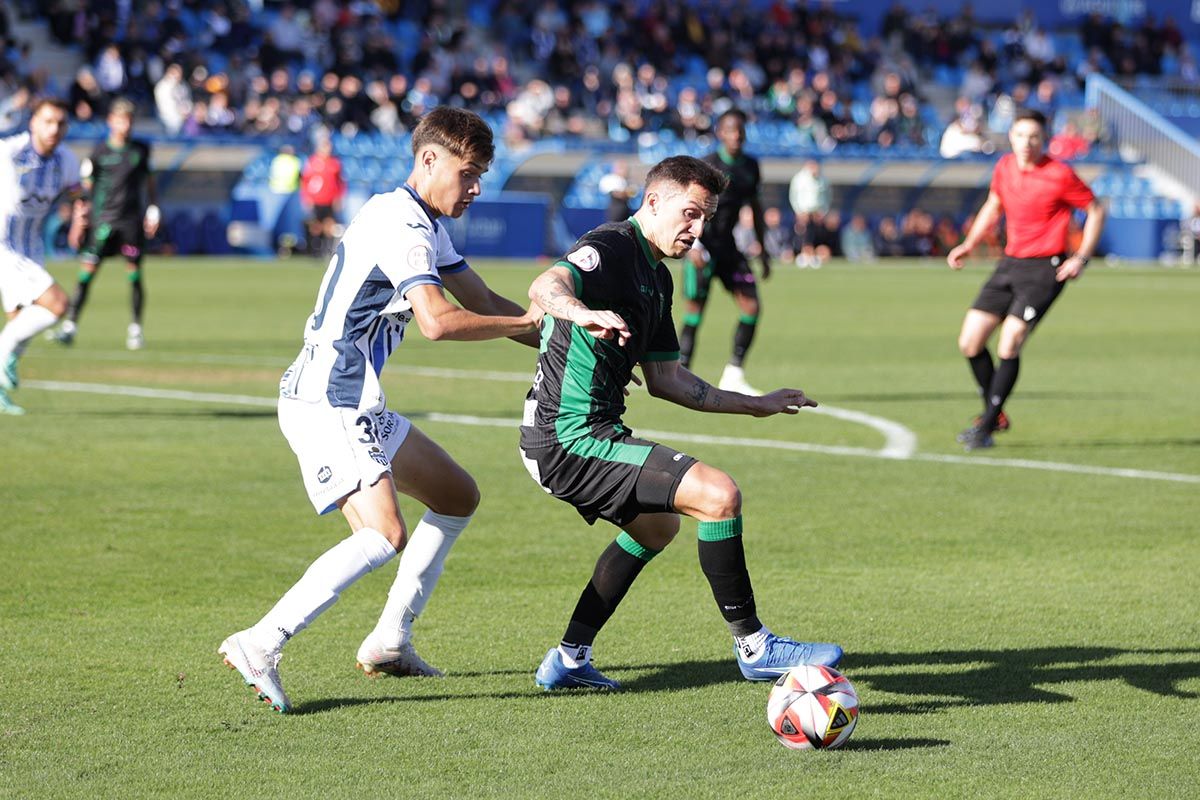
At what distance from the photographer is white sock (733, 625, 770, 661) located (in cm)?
555

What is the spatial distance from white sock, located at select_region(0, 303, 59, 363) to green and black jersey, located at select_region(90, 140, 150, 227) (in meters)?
5.81

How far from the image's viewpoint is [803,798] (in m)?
4.54

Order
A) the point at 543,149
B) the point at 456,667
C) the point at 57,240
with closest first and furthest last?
the point at 456,667, the point at 57,240, the point at 543,149

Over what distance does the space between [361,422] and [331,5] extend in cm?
3833

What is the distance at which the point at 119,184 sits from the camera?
58.0ft

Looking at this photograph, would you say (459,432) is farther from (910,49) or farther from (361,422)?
(910,49)

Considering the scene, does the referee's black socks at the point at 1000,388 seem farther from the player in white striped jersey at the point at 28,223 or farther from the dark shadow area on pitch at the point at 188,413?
the player in white striped jersey at the point at 28,223

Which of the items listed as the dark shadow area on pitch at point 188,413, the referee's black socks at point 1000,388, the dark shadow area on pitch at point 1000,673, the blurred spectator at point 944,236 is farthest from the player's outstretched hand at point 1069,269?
the blurred spectator at point 944,236

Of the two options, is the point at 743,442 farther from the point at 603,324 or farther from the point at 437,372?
the point at 603,324

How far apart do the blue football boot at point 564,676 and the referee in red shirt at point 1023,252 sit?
Result: 254 inches

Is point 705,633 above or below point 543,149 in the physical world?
above

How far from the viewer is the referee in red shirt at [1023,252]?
1163cm

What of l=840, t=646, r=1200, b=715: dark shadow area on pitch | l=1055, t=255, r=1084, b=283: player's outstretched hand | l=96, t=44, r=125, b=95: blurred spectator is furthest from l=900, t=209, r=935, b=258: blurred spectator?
l=840, t=646, r=1200, b=715: dark shadow area on pitch

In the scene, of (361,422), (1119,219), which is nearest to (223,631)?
(361,422)
